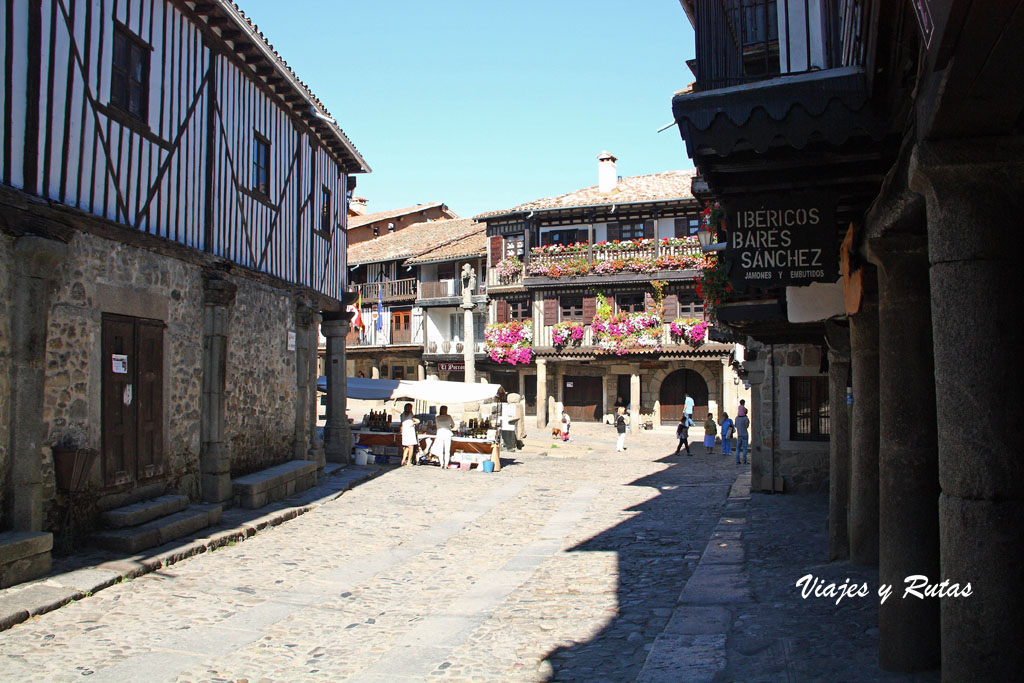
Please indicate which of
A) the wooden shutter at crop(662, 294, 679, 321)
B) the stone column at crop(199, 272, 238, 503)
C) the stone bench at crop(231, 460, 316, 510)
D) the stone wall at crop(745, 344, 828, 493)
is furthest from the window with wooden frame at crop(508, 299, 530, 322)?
the stone column at crop(199, 272, 238, 503)

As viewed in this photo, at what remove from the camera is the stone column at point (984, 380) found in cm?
288

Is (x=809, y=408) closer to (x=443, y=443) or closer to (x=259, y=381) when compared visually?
(x=443, y=443)

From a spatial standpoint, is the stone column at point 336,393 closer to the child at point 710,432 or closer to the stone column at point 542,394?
the child at point 710,432

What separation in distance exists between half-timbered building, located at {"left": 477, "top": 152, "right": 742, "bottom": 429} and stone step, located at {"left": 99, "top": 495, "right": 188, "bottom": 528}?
2183 cm

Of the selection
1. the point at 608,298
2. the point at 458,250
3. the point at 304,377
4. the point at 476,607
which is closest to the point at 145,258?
the point at 304,377

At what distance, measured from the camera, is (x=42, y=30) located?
7.62 metres

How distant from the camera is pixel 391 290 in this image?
3775cm

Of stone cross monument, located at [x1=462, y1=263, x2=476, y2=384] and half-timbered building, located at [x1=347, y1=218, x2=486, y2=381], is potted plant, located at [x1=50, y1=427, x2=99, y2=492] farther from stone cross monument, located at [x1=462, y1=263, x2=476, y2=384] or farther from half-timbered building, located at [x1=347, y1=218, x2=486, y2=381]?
half-timbered building, located at [x1=347, y1=218, x2=486, y2=381]

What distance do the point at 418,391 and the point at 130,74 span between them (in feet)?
41.0

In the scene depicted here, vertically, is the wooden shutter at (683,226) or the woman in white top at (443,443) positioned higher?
the wooden shutter at (683,226)

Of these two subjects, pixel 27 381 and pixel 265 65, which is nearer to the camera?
pixel 27 381

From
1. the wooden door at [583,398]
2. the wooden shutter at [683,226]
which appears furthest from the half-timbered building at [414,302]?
the wooden shutter at [683,226]

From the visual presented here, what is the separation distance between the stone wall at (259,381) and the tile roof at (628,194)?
18.0 m

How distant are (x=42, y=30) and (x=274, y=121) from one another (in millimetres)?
5690
